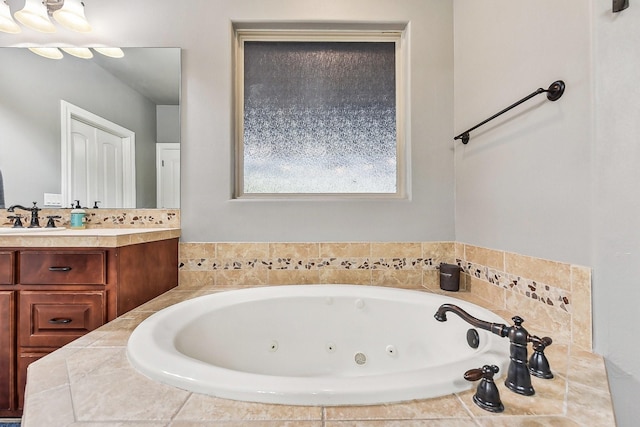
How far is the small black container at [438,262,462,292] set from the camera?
153 centimetres

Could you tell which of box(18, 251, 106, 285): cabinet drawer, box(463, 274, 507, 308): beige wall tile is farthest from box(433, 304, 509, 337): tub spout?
box(18, 251, 106, 285): cabinet drawer

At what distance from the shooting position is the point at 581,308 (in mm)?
880

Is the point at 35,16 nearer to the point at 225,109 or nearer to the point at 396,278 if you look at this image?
the point at 225,109

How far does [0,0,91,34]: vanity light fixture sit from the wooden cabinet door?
148cm

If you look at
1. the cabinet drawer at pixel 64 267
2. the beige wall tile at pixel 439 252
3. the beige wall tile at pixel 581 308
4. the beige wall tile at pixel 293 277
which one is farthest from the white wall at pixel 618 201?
the cabinet drawer at pixel 64 267

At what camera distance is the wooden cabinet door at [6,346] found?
46.7 inches

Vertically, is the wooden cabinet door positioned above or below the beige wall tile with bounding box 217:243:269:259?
below

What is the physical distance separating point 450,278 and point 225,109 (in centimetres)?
159

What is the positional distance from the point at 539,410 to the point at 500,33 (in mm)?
1421

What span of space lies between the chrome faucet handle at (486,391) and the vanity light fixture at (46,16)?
2.41 metres

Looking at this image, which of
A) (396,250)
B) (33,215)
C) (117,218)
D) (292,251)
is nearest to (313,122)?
(292,251)

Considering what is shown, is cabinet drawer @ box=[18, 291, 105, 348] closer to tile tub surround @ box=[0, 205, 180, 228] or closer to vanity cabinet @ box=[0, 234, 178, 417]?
vanity cabinet @ box=[0, 234, 178, 417]

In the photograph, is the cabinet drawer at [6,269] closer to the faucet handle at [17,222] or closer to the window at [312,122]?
the faucet handle at [17,222]

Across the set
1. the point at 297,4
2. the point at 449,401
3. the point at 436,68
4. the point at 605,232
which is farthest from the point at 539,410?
the point at 297,4
